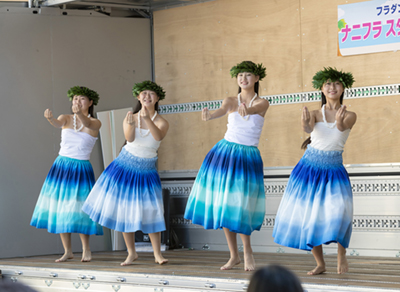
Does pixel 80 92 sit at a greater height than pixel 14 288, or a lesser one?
greater

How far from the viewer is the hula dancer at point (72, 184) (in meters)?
4.79

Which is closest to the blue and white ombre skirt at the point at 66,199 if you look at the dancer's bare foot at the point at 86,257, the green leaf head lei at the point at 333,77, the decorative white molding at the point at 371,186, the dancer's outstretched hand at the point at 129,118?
the dancer's bare foot at the point at 86,257

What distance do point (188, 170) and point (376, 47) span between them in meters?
2.42

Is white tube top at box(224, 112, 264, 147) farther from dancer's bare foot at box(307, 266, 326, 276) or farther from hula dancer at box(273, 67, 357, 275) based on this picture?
dancer's bare foot at box(307, 266, 326, 276)

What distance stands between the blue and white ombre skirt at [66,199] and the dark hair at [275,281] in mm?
4008

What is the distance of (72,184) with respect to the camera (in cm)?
482

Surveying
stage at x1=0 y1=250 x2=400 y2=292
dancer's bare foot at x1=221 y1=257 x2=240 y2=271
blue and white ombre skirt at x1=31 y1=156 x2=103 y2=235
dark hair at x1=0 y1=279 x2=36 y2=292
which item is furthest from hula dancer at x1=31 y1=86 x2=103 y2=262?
dark hair at x1=0 y1=279 x2=36 y2=292

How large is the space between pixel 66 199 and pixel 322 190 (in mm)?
2389

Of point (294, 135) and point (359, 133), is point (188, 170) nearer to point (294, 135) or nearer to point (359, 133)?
point (294, 135)

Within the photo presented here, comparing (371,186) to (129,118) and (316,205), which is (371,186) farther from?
(129,118)

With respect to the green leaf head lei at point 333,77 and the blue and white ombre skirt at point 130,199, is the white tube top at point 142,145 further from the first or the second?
the green leaf head lei at point 333,77

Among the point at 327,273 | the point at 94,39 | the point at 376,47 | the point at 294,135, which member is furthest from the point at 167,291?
the point at 94,39

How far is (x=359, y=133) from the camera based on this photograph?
5059mm

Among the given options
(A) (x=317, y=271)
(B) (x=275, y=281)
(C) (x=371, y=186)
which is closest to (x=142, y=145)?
(A) (x=317, y=271)
